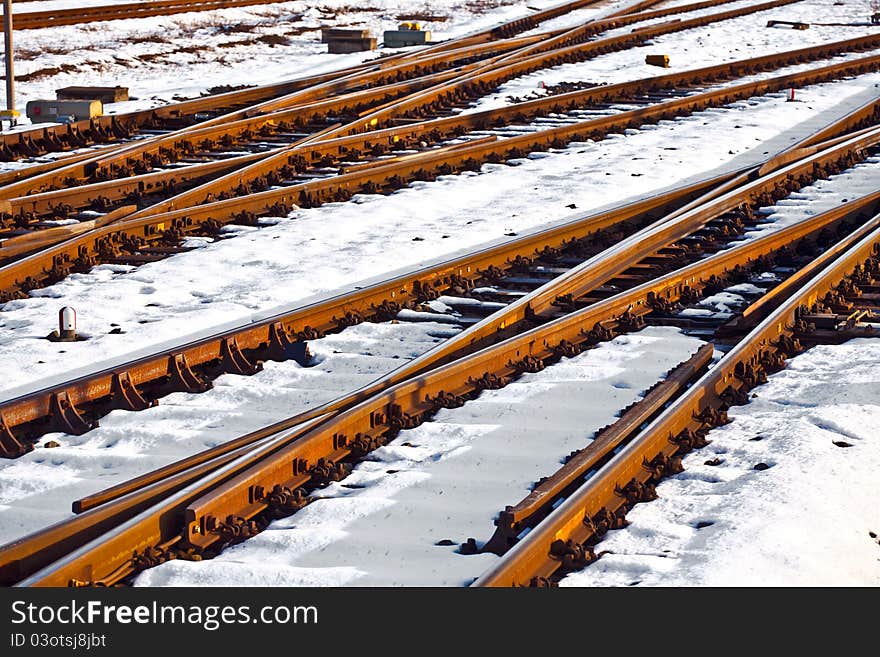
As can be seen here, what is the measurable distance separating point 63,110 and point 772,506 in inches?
574

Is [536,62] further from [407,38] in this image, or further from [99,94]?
[99,94]

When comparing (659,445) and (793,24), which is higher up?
(793,24)

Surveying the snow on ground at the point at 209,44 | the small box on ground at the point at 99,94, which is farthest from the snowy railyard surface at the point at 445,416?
the snow on ground at the point at 209,44

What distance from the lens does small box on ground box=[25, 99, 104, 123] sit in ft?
62.4

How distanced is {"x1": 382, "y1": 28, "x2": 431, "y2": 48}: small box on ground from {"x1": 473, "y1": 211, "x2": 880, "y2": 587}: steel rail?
18696 mm

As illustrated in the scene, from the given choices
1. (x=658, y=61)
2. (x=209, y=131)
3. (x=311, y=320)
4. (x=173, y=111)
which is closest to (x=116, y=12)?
(x=658, y=61)

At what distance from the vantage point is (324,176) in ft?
51.9

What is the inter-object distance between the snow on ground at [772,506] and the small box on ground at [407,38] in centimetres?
2117

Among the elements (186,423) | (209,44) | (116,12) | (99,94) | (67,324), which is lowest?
(186,423)

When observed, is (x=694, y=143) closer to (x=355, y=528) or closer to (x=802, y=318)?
(x=802, y=318)

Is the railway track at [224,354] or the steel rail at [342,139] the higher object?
the steel rail at [342,139]

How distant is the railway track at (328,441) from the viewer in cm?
591

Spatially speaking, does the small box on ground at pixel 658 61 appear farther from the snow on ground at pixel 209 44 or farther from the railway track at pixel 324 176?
the snow on ground at pixel 209 44
